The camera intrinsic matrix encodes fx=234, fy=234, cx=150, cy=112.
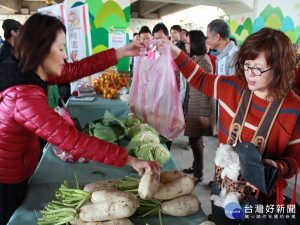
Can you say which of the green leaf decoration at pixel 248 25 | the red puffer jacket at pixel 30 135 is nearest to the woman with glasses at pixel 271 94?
the red puffer jacket at pixel 30 135

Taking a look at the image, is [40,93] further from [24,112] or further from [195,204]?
[195,204]

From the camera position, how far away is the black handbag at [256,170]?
0.97 meters

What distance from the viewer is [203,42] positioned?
260cm

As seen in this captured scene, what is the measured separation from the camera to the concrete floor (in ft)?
8.67

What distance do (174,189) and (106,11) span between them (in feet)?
16.8

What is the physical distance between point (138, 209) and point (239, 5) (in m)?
7.03

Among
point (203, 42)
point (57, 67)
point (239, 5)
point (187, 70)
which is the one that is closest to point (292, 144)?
point (187, 70)

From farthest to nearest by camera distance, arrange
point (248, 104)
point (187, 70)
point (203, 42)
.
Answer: point (203, 42) < point (187, 70) < point (248, 104)

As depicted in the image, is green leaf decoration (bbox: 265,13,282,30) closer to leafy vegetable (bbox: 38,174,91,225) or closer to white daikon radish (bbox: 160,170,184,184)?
white daikon radish (bbox: 160,170,184,184)

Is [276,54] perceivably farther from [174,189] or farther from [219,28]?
[219,28]

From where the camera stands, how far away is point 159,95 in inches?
57.4

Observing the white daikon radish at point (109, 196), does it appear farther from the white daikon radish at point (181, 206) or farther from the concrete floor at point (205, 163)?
the concrete floor at point (205, 163)

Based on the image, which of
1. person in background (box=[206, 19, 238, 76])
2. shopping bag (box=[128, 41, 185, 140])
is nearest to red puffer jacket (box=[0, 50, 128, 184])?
shopping bag (box=[128, 41, 185, 140])

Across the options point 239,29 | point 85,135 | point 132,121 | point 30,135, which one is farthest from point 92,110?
point 239,29
